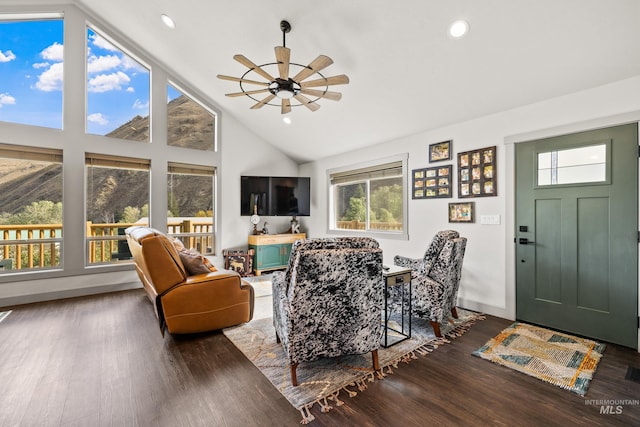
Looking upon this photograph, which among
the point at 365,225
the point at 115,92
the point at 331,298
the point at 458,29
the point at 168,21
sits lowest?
the point at 331,298

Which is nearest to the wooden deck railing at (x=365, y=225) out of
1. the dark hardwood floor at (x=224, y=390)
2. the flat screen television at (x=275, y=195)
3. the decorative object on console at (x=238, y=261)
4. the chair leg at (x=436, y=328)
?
the flat screen television at (x=275, y=195)

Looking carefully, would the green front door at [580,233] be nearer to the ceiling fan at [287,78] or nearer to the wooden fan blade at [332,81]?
the wooden fan blade at [332,81]

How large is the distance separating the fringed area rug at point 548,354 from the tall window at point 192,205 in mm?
4795

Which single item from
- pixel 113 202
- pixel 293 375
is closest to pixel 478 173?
pixel 293 375

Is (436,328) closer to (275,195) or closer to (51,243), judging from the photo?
(275,195)

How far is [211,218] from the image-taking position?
18.2 feet

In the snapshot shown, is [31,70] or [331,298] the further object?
[31,70]

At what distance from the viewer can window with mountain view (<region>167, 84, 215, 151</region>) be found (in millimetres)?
5105

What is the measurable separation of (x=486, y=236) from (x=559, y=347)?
1.30 m

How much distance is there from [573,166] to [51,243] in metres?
6.74

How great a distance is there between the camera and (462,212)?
143 inches

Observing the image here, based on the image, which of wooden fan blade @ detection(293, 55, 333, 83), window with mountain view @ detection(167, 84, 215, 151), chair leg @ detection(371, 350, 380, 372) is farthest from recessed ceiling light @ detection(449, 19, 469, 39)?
window with mountain view @ detection(167, 84, 215, 151)

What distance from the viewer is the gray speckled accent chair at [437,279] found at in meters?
2.70

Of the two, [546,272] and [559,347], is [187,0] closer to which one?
[546,272]
